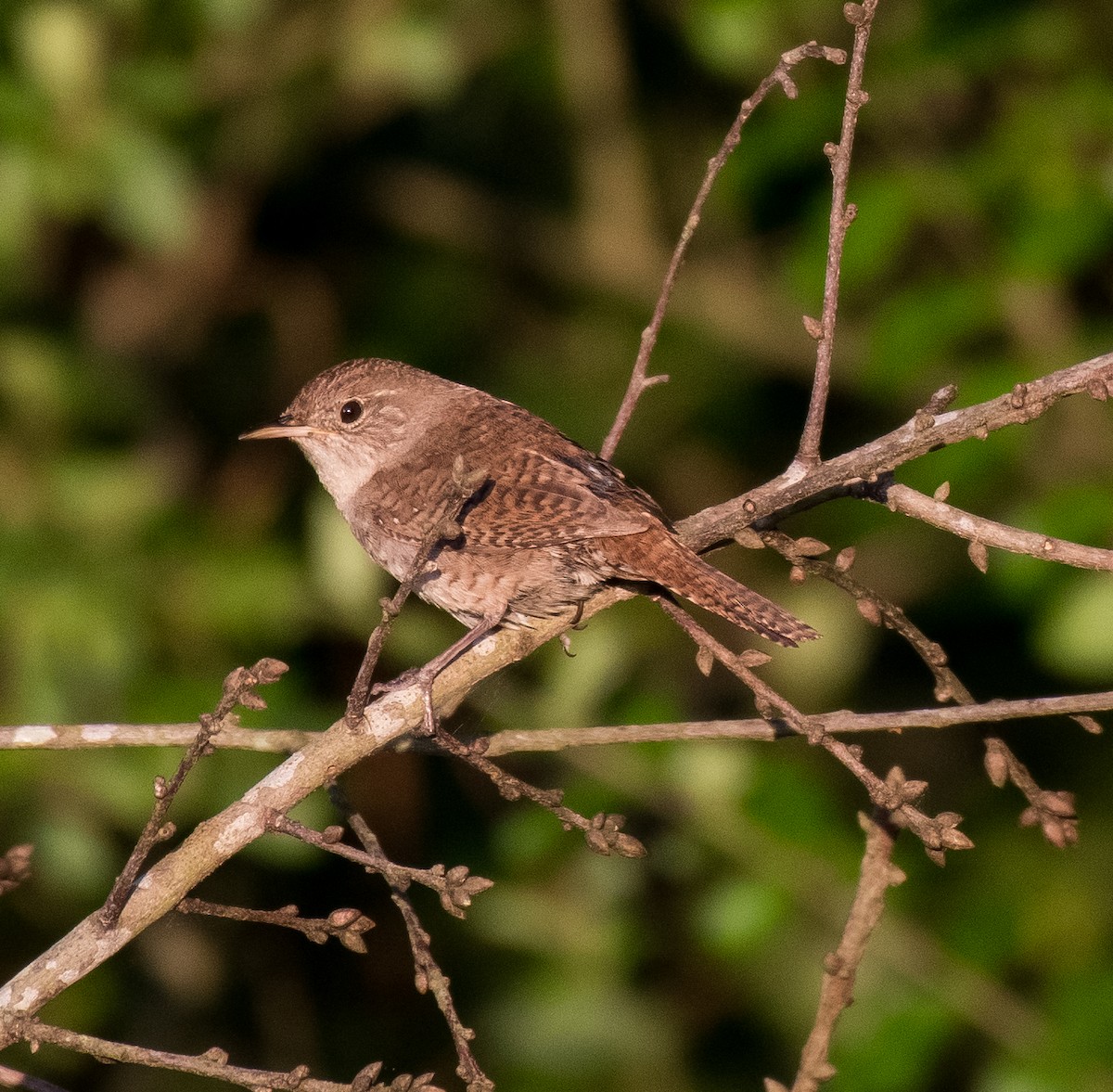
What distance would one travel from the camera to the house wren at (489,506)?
3.25 metres

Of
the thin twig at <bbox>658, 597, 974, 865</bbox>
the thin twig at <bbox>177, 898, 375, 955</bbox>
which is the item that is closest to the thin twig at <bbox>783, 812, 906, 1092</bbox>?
the thin twig at <bbox>658, 597, 974, 865</bbox>

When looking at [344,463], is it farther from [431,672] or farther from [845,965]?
[845,965]

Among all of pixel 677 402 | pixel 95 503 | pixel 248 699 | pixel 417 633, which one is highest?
pixel 677 402

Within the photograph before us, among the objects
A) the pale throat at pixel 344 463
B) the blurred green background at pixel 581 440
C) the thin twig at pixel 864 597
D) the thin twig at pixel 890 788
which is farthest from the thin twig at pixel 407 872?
the pale throat at pixel 344 463

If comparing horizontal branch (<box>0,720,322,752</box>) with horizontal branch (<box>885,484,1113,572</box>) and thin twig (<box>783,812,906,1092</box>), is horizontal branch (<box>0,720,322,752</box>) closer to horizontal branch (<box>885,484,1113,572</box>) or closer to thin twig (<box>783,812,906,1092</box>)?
thin twig (<box>783,812,906,1092</box>)

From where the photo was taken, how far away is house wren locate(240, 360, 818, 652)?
10.7 feet

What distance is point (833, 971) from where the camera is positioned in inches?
101

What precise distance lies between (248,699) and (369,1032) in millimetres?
3923

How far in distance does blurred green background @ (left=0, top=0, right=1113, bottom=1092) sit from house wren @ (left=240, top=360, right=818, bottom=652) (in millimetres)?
319

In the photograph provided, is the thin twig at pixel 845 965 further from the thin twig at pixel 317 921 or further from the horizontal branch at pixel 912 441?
the thin twig at pixel 317 921

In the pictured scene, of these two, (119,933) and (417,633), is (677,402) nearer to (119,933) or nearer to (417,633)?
(417,633)

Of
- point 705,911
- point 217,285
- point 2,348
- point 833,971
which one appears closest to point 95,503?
point 2,348

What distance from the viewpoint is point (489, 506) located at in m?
3.63

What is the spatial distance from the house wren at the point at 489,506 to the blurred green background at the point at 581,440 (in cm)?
32
